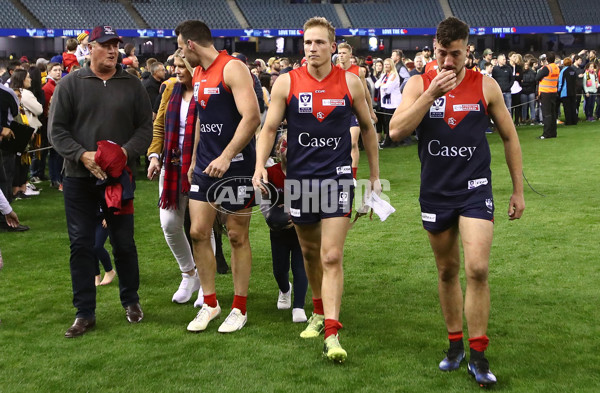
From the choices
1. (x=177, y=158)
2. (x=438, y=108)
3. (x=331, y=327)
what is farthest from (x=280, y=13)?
(x=438, y=108)

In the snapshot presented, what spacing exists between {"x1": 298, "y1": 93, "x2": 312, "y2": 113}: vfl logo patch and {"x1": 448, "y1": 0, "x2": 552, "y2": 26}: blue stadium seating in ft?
129

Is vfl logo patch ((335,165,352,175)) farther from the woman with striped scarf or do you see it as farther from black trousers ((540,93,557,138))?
black trousers ((540,93,557,138))

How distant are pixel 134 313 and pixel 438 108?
2.57 m

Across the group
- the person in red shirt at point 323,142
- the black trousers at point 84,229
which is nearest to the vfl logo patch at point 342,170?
the person in red shirt at point 323,142

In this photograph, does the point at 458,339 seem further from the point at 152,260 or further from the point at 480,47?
the point at 480,47

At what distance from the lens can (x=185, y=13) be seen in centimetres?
4050

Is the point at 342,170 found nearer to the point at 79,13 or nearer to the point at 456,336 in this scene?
the point at 456,336

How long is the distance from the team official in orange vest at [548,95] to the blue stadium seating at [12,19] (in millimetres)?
25474

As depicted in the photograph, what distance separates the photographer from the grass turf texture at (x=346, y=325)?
13.9ft

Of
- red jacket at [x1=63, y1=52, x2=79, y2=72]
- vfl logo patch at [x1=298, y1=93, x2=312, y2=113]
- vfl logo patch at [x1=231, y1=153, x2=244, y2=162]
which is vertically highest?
red jacket at [x1=63, y1=52, x2=79, y2=72]

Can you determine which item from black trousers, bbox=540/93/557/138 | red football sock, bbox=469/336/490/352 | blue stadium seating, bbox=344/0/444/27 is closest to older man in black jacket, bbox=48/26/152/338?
red football sock, bbox=469/336/490/352

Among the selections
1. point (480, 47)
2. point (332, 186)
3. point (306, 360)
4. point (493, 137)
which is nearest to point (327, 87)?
point (332, 186)

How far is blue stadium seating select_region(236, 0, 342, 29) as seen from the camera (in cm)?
4084

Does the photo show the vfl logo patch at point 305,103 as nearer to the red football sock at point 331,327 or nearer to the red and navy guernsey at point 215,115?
the red and navy guernsey at point 215,115
